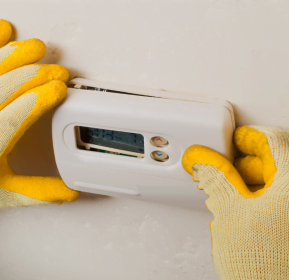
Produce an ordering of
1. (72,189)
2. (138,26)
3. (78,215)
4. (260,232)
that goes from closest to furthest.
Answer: (260,232) → (138,26) → (72,189) → (78,215)

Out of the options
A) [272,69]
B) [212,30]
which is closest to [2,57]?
[212,30]

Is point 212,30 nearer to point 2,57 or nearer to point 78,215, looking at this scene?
point 2,57

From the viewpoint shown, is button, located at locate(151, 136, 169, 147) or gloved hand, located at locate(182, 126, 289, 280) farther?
button, located at locate(151, 136, 169, 147)

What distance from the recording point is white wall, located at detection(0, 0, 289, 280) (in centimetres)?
55

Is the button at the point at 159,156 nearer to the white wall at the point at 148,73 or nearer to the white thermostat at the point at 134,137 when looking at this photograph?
the white thermostat at the point at 134,137

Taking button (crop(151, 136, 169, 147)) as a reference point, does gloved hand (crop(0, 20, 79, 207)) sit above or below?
above

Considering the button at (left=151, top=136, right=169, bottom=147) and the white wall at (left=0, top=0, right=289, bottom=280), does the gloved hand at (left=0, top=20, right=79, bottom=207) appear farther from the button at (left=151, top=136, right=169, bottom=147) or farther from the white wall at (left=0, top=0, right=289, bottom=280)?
the button at (left=151, top=136, right=169, bottom=147)

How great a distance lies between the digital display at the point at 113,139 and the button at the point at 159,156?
28 mm

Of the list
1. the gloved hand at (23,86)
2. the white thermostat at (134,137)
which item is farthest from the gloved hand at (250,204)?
the gloved hand at (23,86)

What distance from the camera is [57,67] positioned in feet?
2.04

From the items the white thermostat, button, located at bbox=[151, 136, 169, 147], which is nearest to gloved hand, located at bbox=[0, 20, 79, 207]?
the white thermostat

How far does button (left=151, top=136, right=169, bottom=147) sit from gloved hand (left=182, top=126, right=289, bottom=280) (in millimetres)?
51

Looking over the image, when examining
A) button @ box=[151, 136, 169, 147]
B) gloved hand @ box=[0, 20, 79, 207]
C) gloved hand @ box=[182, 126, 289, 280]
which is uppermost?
gloved hand @ box=[0, 20, 79, 207]

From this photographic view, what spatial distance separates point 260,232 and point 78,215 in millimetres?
543
